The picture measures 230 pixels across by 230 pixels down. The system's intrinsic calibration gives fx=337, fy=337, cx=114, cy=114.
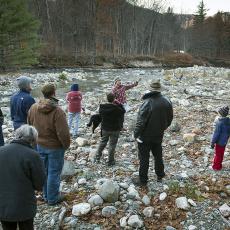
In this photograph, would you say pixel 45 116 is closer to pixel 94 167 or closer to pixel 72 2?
pixel 94 167

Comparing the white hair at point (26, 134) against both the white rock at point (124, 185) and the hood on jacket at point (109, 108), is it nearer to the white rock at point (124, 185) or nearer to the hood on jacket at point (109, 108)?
the white rock at point (124, 185)

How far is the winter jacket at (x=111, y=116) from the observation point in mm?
7398

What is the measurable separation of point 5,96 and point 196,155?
44.1 ft

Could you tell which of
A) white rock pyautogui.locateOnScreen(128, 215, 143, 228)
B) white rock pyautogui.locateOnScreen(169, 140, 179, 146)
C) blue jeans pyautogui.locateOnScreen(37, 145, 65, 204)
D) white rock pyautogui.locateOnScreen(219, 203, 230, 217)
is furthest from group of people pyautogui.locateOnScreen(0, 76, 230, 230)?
white rock pyautogui.locateOnScreen(169, 140, 179, 146)

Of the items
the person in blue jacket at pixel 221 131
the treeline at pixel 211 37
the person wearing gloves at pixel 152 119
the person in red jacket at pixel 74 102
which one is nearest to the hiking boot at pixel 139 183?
the person wearing gloves at pixel 152 119

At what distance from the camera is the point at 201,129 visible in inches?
425

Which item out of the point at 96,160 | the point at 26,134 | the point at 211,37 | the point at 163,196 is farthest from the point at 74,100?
the point at 211,37

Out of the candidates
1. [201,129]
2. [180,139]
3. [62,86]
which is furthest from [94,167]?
[62,86]

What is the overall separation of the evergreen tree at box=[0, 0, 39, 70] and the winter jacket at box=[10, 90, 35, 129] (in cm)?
2684

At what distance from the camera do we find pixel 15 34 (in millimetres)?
33594

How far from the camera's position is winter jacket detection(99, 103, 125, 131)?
24.3ft

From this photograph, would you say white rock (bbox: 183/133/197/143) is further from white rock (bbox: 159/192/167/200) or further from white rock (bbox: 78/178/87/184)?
white rock (bbox: 78/178/87/184)

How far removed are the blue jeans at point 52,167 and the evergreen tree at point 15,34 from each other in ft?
93.4

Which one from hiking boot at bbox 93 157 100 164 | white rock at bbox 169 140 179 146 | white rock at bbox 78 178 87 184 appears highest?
white rock at bbox 78 178 87 184
